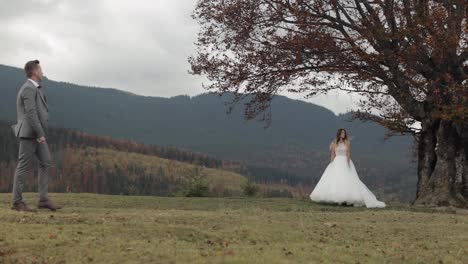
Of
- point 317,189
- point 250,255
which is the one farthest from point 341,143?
point 250,255

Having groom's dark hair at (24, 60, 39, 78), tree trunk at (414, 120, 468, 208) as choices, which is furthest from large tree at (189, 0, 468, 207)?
groom's dark hair at (24, 60, 39, 78)

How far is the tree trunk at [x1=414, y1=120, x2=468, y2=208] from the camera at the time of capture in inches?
1059

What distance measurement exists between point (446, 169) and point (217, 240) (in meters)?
17.9

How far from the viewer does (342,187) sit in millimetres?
25250

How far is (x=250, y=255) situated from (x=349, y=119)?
25084 mm

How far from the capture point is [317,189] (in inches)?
1025

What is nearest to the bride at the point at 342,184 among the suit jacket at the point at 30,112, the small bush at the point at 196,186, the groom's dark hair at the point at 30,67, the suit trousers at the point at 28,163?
the small bush at the point at 196,186

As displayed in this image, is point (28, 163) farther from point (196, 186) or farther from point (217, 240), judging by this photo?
point (196, 186)

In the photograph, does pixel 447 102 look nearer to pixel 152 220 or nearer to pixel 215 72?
pixel 215 72

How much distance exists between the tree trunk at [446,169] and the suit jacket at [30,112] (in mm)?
17723

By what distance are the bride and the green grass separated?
27.1 feet

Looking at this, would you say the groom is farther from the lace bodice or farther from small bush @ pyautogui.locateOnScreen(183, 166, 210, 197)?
small bush @ pyautogui.locateOnScreen(183, 166, 210, 197)

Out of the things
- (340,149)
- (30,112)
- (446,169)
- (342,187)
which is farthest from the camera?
(446,169)

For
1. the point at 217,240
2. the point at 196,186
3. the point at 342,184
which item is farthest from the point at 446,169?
the point at 217,240
